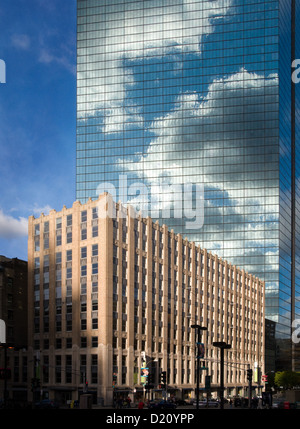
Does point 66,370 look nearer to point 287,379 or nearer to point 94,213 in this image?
point 94,213

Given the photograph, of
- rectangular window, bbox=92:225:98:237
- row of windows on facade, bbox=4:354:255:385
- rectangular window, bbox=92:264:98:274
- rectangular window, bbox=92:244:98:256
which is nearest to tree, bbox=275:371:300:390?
row of windows on facade, bbox=4:354:255:385

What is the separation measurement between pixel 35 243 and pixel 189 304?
37554 mm

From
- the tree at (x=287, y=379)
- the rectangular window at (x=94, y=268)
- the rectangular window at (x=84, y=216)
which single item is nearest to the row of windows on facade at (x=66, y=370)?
the rectangular window at (x=94, y=268)

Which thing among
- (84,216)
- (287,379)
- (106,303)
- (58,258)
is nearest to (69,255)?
(58,258)

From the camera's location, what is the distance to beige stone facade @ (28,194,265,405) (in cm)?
10606

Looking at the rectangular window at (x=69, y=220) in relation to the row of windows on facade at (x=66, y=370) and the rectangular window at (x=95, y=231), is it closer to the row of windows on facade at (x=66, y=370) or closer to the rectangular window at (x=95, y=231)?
the rectangular window at (x=95, y=231)

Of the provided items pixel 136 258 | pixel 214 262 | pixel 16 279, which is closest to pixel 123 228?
pixel 136 258

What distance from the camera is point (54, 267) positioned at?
115 metres

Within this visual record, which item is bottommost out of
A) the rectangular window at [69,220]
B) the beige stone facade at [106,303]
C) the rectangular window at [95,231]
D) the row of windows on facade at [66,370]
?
the row of windows on facade at [66,370]

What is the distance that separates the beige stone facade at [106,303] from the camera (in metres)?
106

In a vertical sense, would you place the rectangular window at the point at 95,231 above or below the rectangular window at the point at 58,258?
above

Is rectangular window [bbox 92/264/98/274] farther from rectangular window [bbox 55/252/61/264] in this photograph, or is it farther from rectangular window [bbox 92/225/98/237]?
rectangular window [bbox 55/252/61/264]

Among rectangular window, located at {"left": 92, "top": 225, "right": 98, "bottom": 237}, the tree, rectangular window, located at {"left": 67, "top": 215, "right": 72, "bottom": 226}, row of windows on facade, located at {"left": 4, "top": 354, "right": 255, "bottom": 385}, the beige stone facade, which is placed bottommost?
the tree
